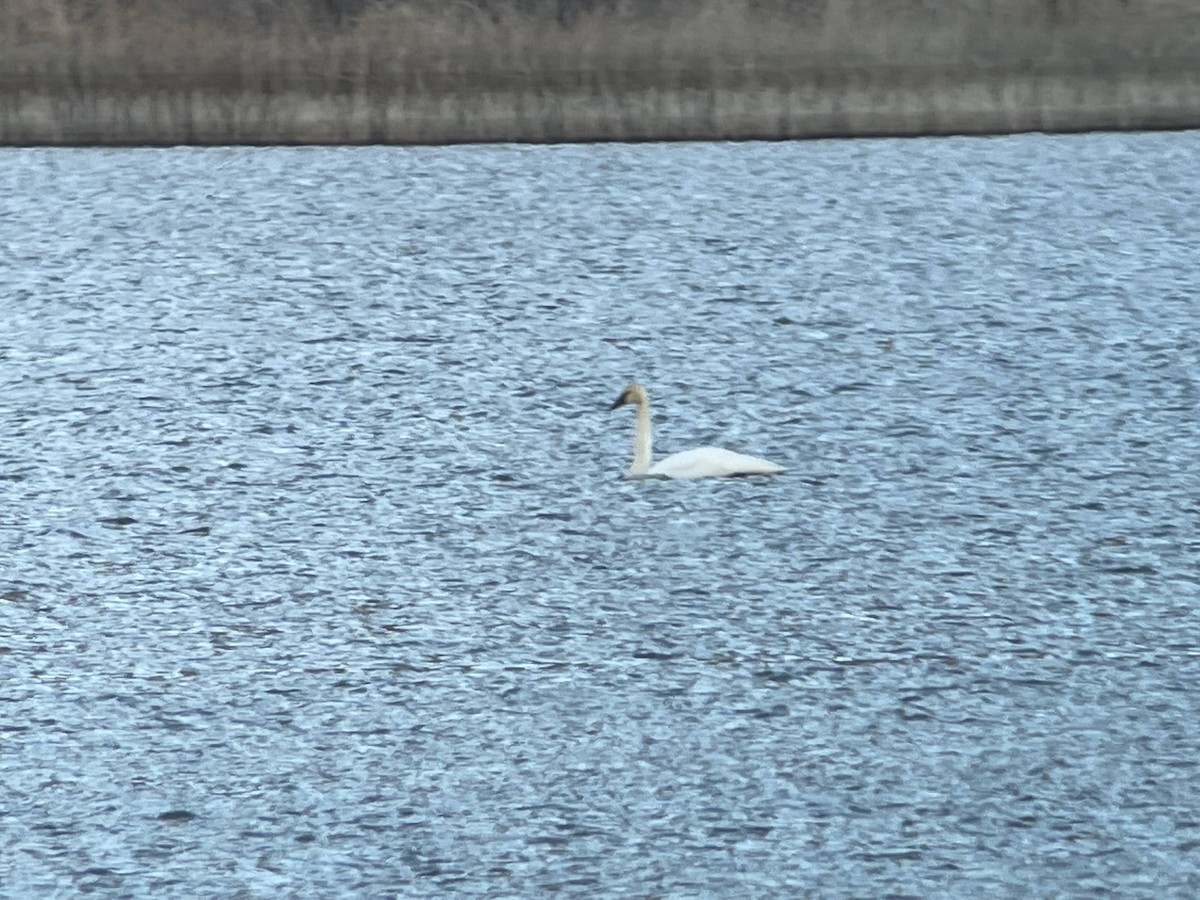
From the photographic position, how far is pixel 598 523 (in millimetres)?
5492

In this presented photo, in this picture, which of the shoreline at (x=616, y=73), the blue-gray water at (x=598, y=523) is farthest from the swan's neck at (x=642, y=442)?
the shoreline at (x=616, y=73)

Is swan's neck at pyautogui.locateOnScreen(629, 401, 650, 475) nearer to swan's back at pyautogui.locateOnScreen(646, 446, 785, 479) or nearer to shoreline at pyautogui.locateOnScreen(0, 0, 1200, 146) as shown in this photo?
swan's back at pyautogui.locateOnScreen(646, 446, 785, 479)

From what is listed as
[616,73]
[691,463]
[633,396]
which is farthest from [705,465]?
[616,73]

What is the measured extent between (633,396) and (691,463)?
0.40m

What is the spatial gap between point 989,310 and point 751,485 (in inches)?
66.8

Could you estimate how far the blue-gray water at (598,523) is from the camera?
3.98m

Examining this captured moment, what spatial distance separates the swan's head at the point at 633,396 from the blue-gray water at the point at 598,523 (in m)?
0.07

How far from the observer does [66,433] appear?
612 cm

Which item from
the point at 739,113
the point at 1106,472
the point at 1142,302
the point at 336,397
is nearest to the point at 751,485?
the point at 1106,472

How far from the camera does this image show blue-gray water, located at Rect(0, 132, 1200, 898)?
13.1ft

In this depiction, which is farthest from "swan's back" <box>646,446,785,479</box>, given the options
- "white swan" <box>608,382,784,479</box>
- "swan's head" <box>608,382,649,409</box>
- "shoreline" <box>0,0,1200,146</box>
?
"shoreline" <box>0,0,1200,146</box>

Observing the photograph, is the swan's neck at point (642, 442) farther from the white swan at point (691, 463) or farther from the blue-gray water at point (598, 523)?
the blue-gray water at point (598, 523)

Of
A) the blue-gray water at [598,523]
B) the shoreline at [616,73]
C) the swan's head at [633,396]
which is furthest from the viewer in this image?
the shoreline at [616,73]

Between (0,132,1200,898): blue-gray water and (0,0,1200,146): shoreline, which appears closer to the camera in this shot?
(0,132,1200,898): blue-gray water
